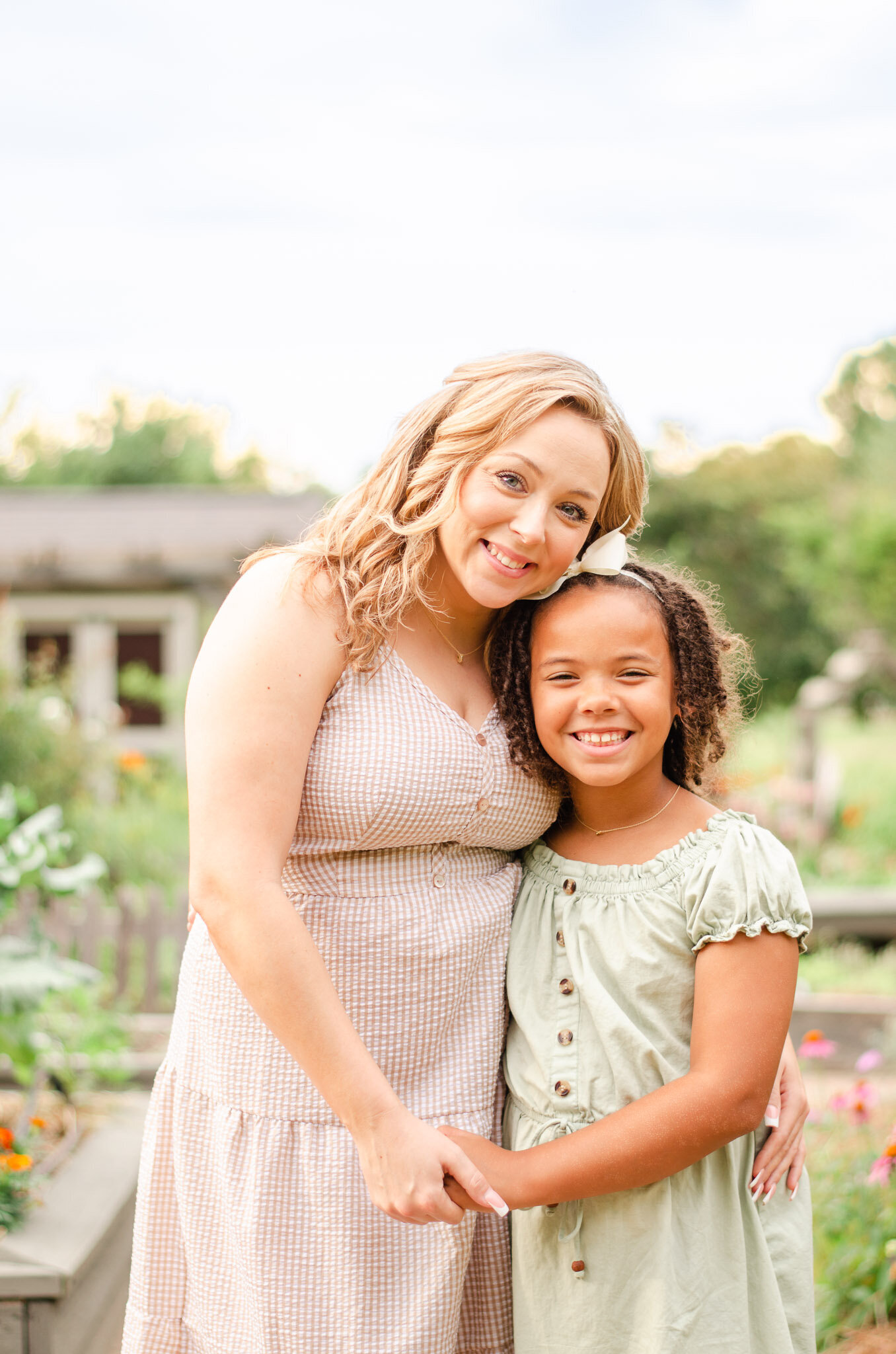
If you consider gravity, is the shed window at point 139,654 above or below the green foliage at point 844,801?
above

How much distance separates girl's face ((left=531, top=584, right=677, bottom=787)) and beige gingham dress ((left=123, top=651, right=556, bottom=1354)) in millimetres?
114

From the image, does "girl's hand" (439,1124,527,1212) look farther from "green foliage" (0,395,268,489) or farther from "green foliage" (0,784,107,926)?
"green foliage" (0,395,268,489)

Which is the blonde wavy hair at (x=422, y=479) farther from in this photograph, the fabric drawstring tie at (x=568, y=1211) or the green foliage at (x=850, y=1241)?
the green foliage at (x=850, y=1241)

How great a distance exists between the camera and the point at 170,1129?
5.73 feet

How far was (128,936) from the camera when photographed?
560 cm

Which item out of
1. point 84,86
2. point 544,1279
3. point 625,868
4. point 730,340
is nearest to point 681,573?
point 625,868

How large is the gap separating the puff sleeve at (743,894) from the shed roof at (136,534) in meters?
8.99

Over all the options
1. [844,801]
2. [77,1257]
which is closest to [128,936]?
[77,1257]

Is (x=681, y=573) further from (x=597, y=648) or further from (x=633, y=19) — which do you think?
(x=633, y=19)

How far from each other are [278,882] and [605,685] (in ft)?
1.79

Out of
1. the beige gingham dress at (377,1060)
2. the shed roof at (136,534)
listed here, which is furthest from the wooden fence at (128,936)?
the shed roof at (136,534)

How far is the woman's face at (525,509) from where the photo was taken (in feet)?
5.34

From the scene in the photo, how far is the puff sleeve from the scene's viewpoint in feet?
4.91

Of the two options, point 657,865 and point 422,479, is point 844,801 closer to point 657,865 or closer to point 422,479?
point 657,865
